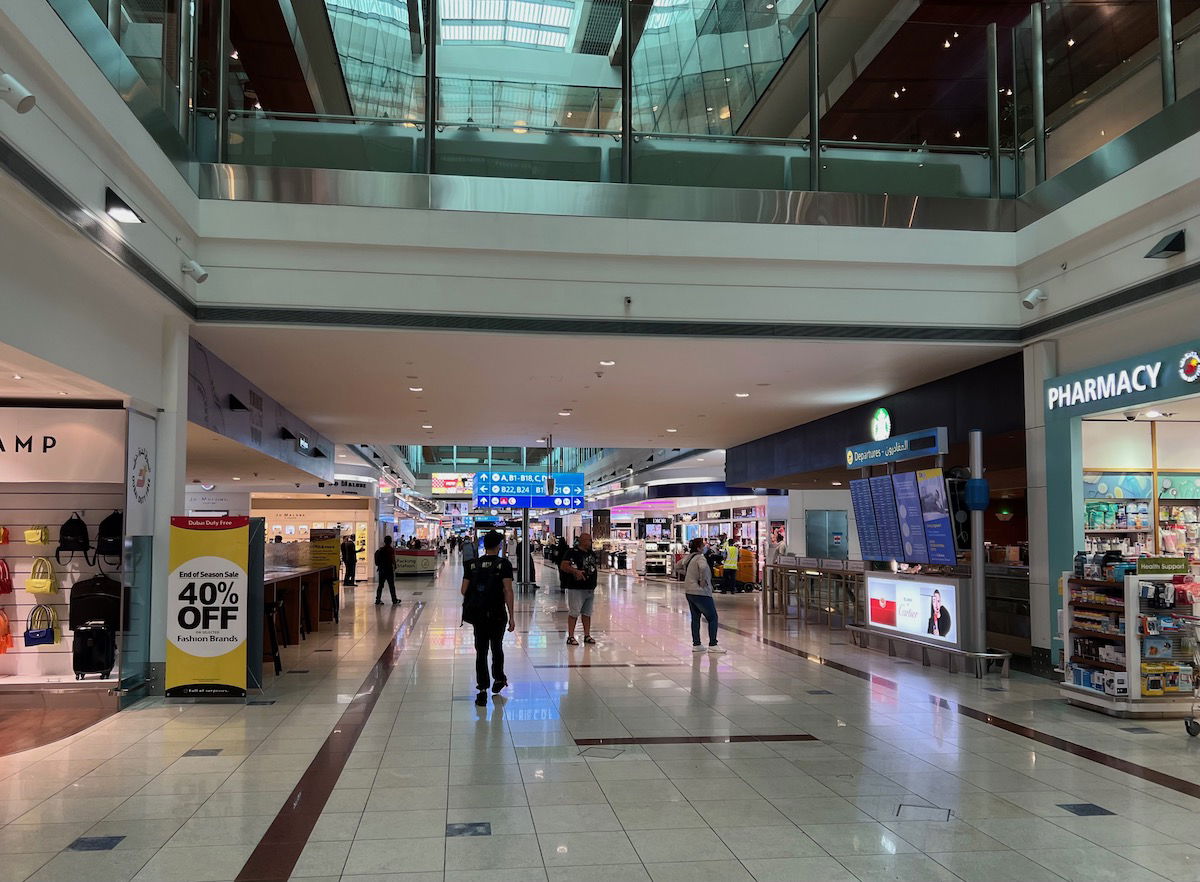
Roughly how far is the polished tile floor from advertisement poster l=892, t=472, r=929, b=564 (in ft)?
5.33

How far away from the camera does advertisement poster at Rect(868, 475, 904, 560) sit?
1052cm

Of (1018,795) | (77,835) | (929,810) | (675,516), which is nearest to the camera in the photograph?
(77,835)

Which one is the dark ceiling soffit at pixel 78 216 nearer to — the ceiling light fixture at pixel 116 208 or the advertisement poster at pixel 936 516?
the ceiling light fixture at pixel 116 208

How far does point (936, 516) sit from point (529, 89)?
640cm

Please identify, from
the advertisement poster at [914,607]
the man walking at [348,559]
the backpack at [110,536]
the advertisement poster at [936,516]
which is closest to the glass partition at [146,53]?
the backpack at [110,536]

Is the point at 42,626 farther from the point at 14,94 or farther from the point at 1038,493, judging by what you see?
the point at 1038,493

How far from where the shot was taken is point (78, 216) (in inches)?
221

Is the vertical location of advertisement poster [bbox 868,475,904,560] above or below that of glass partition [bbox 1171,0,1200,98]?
below

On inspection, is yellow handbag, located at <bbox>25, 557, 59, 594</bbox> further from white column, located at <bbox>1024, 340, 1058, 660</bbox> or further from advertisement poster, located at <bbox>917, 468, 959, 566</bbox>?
white column, located at <bbox>1024, 340, 1058, 660</bbox>

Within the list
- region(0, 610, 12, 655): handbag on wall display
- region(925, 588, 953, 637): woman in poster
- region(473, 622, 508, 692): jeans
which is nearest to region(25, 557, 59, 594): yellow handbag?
region(0, 610, 12, 655): handbag on wall display

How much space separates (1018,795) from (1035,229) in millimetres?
5940

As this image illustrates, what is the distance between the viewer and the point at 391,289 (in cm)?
853

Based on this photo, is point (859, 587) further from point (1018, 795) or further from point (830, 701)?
point (1018, 795)

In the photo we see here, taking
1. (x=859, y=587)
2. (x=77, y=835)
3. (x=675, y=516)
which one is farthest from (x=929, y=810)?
(x=675, y=516)
